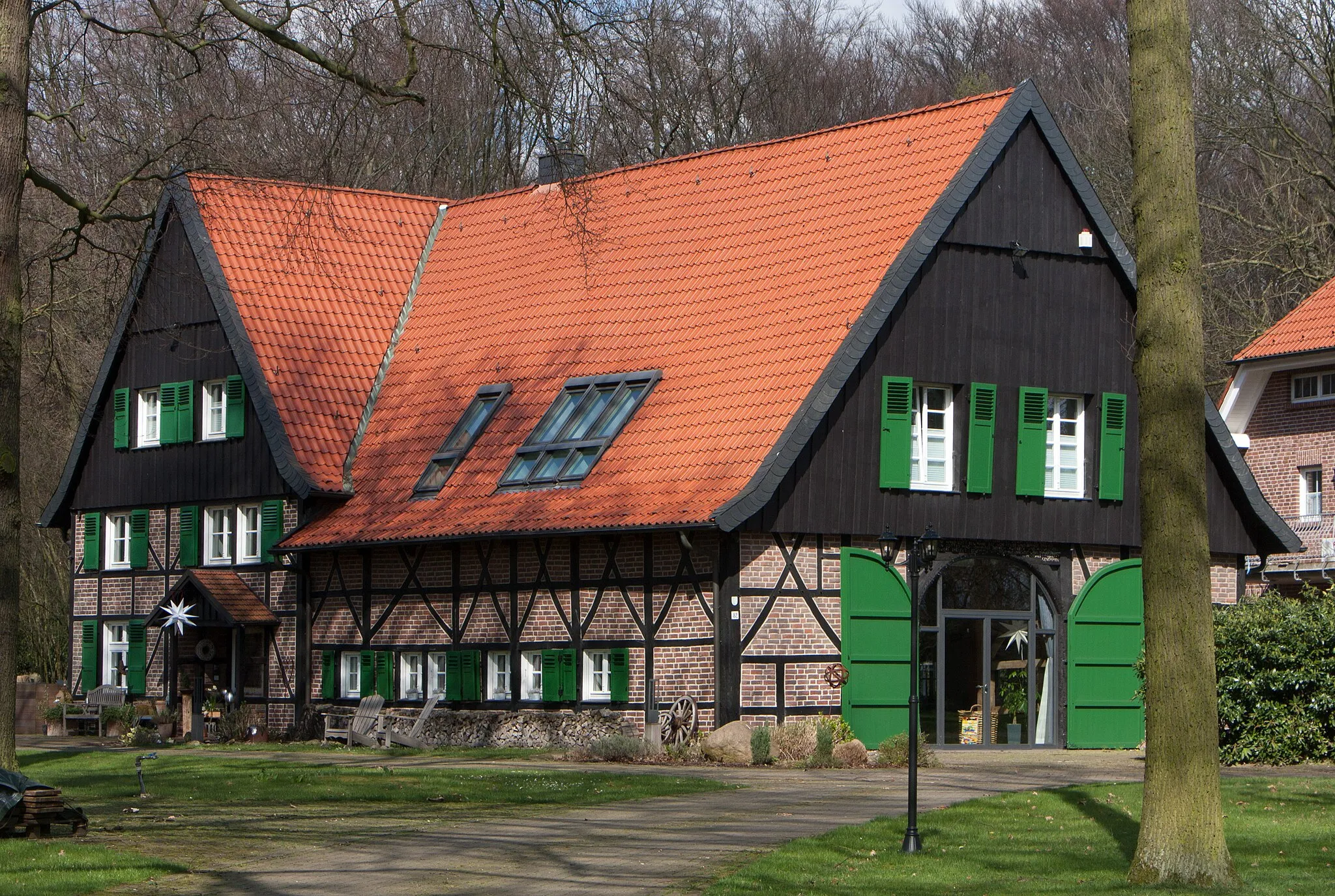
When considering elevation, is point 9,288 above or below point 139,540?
above

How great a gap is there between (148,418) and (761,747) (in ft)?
46.4

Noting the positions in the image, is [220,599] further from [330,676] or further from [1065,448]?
[1065,448]

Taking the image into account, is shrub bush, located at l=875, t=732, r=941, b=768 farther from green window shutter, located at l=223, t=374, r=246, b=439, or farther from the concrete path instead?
green window shutter, located at l=223, t=374, r=246, b=439

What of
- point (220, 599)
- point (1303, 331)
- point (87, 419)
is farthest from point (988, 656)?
point (87, 419)

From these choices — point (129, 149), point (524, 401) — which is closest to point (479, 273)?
point (524, 401)

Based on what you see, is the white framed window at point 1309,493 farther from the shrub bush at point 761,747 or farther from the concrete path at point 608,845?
the shrub bush at point 761,747

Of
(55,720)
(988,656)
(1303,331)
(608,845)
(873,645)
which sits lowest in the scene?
(55,720)

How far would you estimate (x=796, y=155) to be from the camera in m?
29.2

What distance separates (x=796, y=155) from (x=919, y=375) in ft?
16.0

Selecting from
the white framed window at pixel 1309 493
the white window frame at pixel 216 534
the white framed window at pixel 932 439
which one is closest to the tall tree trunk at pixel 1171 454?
the white framed window at pixel 932 439

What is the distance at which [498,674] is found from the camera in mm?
27312

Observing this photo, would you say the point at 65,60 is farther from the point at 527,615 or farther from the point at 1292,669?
the point at 1292,669

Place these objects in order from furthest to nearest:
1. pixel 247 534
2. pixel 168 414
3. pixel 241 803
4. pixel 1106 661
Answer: pixel 168 414, pixel 247 534, pixel 1106 661, pixel 241 803

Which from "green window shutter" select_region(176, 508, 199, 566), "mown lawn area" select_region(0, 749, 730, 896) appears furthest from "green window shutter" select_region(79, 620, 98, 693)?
"mown lawn area" select_region(0, 749, 730, 896)
